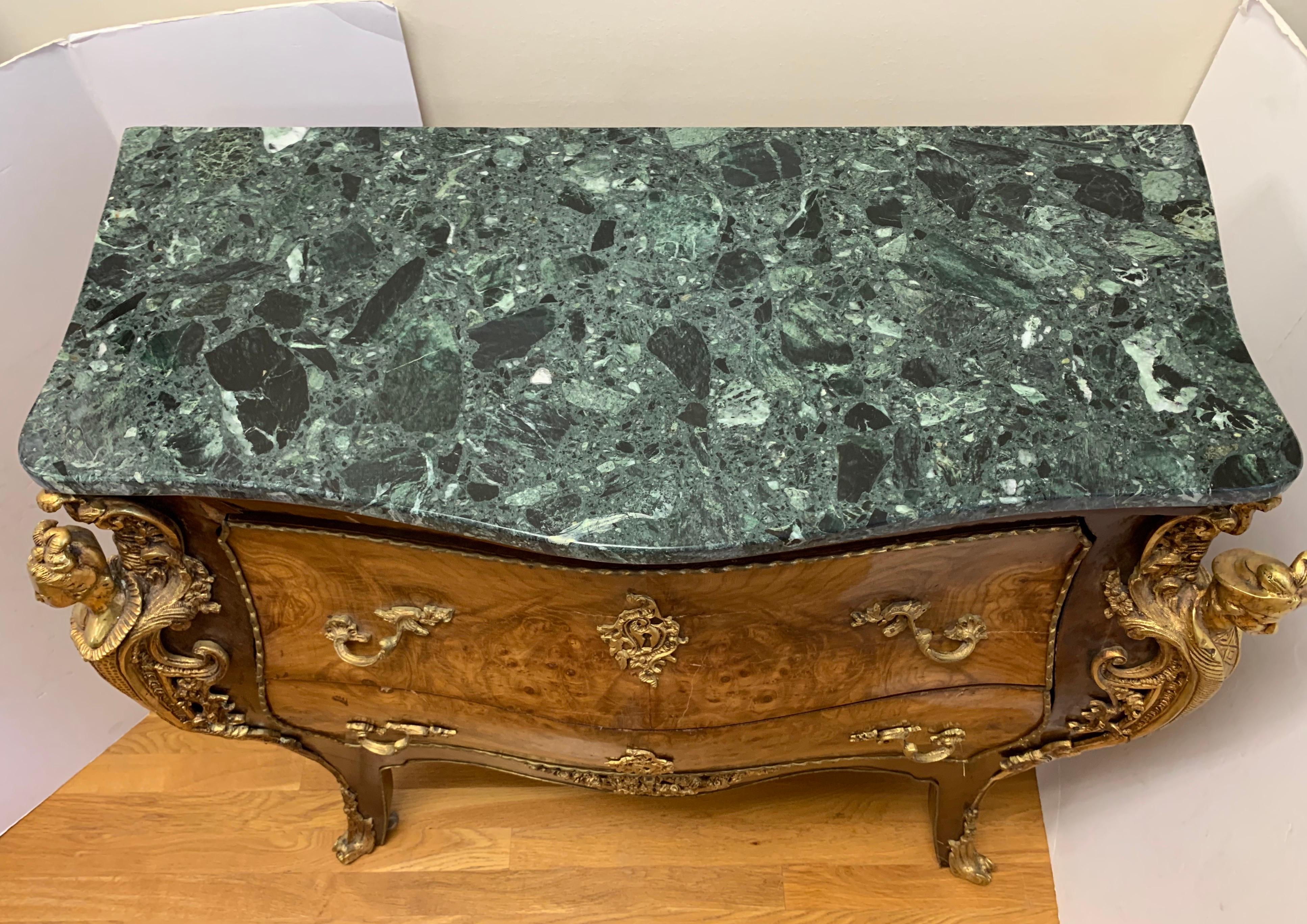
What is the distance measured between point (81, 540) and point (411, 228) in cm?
39

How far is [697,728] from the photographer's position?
3.15 feet

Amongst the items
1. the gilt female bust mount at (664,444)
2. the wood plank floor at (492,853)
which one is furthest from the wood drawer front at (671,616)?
the wood plank floor at (492,853)

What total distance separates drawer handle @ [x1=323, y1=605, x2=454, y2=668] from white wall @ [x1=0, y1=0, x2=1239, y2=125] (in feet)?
2.12

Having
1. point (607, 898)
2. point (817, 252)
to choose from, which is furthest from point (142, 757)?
point (817, 252)

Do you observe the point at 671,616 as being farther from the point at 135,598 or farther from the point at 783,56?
the point at 783,56

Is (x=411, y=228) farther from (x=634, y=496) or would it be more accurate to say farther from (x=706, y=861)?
(x=706, y=861)

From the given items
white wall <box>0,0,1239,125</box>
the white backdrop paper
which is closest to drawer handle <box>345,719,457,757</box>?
the white backdrop paper

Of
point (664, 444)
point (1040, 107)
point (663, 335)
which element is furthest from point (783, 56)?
point (664, 444)

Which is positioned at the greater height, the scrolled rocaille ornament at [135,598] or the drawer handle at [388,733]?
the scrolled rocaille ornament at [135,598]

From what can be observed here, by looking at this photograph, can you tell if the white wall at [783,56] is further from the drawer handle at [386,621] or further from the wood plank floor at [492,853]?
the wood plank floor at [492,853]

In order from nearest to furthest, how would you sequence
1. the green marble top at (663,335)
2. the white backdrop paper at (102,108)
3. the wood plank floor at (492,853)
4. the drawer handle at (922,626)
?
1. the green marble top at (663,335)
2. the drawer handle at (922,626)
3. the white backdrop paper at (102,108)
4. the wood plank floor at (492,853)

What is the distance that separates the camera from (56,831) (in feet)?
4.55

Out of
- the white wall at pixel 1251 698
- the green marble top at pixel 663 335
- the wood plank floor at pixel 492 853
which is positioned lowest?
the wood plank floor at pixel 492 853

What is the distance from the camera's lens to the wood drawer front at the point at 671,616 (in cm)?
81
